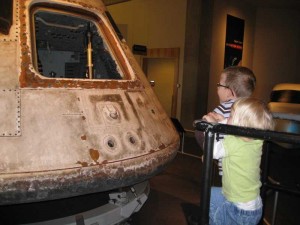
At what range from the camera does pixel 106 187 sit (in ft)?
5.50

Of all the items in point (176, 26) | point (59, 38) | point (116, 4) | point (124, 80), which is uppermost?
point (116, 4)

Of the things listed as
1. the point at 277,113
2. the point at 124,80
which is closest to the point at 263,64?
the point at 277,113

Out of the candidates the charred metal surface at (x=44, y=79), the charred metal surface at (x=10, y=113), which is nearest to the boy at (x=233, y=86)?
the charred metal surface at (x=44, y=79)

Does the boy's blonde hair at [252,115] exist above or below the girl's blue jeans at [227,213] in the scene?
above

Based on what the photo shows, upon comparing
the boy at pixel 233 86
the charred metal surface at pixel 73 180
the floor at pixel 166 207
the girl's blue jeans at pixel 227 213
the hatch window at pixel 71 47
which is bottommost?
the floor at pixel 166 207

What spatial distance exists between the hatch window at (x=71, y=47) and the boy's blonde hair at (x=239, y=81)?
0.79m

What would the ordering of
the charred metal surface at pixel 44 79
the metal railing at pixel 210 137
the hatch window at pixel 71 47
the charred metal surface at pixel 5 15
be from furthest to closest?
the hatch window at pixel 71 47 < the charred metal surface at pixel 5 15 < the charred metal surface at pixel 44 79 < the metal railing at pixel 210 137

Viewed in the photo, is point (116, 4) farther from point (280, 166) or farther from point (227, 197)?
point (227, 197)

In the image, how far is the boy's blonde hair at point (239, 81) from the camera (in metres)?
1.87

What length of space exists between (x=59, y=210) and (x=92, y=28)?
4.68ft

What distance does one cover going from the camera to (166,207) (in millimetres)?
2857

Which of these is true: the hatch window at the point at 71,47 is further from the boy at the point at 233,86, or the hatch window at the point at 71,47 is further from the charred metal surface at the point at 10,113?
the boy at the point at 233,86

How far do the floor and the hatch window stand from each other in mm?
1014

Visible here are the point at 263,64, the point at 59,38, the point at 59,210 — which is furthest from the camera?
the point at 263,64
